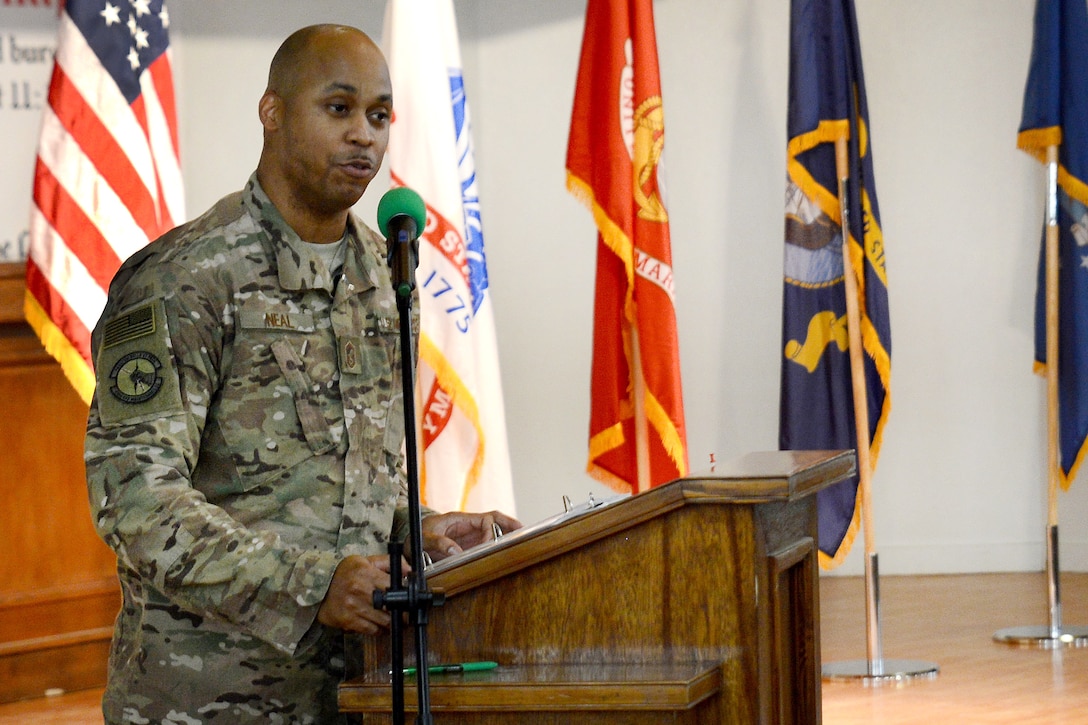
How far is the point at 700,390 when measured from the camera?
6414mm

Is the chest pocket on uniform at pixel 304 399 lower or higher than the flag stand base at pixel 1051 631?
higher

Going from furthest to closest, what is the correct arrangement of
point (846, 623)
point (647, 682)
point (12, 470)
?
1. point (846, 623)
2. point (12, 470)
3. point (647, 682)

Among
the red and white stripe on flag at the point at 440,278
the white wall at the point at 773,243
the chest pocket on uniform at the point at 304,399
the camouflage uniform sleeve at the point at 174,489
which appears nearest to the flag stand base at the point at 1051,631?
the white wall at the point at 773,243

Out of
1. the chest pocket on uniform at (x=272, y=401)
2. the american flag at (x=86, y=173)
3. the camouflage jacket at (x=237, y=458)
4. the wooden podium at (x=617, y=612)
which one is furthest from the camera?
the american flag at (x=86, y=173)

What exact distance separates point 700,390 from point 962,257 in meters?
1.29

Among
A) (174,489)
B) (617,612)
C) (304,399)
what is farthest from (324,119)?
(617,612)

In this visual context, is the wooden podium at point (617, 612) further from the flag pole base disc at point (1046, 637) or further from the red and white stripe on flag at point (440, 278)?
the flag pole base disc at point (1046, 637)

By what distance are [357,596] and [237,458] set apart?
12.2 inches

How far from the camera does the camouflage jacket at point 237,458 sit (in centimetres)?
154

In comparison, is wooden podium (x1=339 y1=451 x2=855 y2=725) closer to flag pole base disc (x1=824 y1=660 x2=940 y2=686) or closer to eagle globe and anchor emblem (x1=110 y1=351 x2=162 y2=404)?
eagle globe and anchor emblem (x1=110 y1=351 x2=162 y2=404)

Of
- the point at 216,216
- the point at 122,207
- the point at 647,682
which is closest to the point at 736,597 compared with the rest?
the point at 647,682

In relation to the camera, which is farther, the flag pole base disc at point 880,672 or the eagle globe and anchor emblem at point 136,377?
the flag pole base disc at point 880,672

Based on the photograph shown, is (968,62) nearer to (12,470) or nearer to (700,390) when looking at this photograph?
(700,390)

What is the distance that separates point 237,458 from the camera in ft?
5.64
